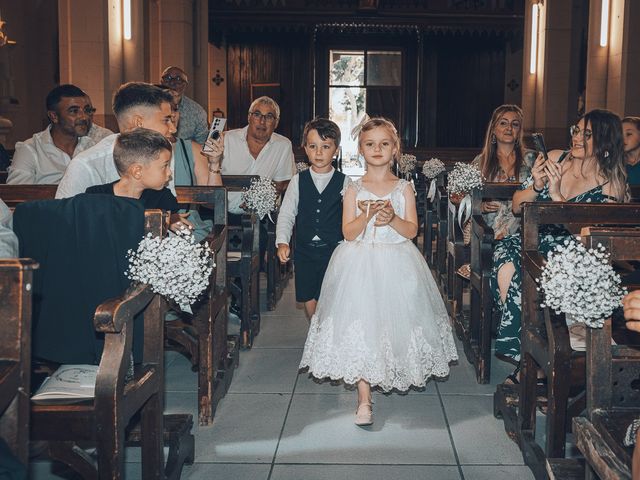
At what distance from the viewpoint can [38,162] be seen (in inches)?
229

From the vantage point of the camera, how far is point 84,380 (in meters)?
2.92

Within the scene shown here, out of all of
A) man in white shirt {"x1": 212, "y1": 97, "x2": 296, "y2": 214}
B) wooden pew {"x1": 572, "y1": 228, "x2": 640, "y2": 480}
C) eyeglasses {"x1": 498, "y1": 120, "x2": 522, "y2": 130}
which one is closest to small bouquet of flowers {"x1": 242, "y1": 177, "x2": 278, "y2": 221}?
man in white shirt {"x1": 212, "y1": 97, "x2": 296, "y2": 214}

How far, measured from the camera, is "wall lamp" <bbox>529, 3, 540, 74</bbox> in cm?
1575

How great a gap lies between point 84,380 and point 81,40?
8168 millimetres

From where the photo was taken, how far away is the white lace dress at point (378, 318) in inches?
166

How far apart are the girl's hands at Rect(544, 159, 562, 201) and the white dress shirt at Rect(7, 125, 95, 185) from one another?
3278 mm

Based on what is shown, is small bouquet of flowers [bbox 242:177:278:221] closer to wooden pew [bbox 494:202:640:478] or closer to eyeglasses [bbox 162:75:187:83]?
eyeglasses [bbox 162:75:187:83]

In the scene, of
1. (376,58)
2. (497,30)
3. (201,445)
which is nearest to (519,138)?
(201,445)

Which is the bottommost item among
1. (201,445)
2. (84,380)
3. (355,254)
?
(201,445)

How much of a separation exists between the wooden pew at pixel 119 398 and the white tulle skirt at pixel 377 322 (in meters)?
1.35

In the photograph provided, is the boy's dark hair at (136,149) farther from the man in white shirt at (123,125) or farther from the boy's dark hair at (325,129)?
the boy's dark hair at (325,129)

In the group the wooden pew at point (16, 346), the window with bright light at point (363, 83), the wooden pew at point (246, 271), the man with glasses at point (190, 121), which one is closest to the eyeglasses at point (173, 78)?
the man with glasses at point (190, 121)

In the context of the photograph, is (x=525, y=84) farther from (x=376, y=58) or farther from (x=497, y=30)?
(x=376, y=58)

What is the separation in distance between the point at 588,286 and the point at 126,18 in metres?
9.76
